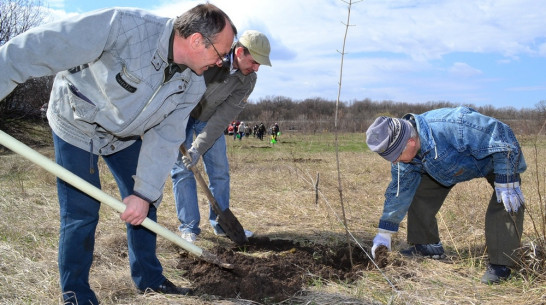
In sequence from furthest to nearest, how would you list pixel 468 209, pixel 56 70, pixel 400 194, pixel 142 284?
pixel 468 209, pixel 400 194, pixel 142 284, pixel 56 70

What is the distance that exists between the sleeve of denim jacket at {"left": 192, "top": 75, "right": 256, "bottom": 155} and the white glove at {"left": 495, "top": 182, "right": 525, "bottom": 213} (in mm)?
2140

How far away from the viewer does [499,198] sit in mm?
3119

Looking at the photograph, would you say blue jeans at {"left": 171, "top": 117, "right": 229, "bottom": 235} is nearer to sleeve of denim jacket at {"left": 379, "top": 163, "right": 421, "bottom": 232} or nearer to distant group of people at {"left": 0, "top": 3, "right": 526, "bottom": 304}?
distant group of people at {"left": 0, "top": 3, "right": 526, "bottom": 304}

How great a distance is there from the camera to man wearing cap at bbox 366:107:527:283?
3.07m

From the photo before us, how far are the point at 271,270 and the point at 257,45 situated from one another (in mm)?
1705

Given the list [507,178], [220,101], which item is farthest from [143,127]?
[507,178]

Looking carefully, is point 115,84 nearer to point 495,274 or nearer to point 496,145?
point 496,145

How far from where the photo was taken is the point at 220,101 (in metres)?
4.07

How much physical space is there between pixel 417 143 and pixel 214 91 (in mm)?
1760

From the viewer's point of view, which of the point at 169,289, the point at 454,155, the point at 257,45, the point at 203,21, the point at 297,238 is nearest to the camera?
the point at 203,21

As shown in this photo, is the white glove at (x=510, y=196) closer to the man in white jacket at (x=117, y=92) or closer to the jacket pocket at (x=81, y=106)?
the man in white jacket at (x=117, y=92)

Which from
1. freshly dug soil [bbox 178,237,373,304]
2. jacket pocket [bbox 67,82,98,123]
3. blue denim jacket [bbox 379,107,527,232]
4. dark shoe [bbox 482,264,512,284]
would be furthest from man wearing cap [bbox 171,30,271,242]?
dark shoe [bbox 482,264,512,284]

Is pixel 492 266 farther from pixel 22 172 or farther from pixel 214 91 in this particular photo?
pixel 22 172

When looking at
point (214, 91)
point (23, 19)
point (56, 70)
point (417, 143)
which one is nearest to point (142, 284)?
point (56, 70)
